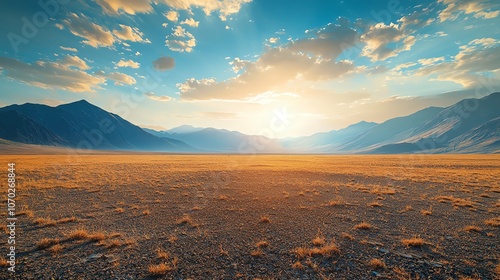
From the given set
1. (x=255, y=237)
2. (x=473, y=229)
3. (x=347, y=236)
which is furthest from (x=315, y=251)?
(x=473, y=229)

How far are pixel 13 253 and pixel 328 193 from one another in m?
21.9

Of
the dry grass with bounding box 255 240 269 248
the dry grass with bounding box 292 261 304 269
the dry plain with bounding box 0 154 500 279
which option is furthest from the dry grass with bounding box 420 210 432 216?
the dry grass with bounding box 255 240 269 248

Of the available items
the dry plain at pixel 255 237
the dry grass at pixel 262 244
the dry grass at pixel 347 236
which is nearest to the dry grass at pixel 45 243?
the dry plain at pixel 255 237

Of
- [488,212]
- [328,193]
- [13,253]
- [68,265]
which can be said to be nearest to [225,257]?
[68,265]

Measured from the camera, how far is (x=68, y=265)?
787 centimetres

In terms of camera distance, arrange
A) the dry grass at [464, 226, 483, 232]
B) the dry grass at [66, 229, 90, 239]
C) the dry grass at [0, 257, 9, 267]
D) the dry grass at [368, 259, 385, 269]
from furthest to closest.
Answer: the dry grass at [464, 226, 483, 232] < the dry grass at [66, 229, 90, 239] < the dry grass at [368, 259, 385, 269] < the dry grass at [0, 257, 9, 267]

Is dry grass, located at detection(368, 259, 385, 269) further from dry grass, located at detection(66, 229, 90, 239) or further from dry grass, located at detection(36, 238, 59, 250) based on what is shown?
dry grass, located at detection(36, 238, 59, 250)

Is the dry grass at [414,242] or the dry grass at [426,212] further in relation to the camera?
the dry grass at [426,212]

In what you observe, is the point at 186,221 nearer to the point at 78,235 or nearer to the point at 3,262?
the point at 78,235

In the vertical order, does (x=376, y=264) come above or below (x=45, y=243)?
below

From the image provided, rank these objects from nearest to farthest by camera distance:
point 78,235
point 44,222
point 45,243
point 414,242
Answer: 1. point 45,243
2. point 414,242
3. point 78,235
4. point 44,222

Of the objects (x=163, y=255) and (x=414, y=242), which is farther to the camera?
(x=414, y=242)

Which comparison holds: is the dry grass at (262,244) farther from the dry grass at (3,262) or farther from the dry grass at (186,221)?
the dry grass at (3,262)

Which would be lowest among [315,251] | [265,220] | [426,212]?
[426,212]
